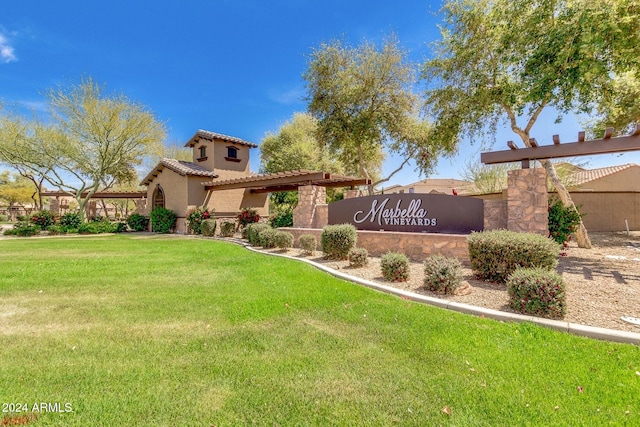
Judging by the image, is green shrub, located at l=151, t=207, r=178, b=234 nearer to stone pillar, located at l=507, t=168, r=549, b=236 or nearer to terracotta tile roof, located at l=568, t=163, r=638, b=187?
stone pillar, located at l=507, t=168, r=549, b=236

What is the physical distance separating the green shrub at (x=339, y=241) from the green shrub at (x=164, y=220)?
15058 millimetres

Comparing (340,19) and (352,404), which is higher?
(340,19)

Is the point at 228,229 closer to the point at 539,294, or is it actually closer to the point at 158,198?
the point at 158,198

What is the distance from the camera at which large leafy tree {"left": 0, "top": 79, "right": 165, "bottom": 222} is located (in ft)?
69.1

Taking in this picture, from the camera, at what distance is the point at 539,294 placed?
423 cm

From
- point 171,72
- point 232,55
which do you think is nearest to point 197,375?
point 232,55

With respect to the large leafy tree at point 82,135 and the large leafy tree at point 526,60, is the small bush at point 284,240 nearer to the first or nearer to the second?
the large leafy tree at point 526,60

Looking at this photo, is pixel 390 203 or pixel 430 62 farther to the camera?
pixel 430 62

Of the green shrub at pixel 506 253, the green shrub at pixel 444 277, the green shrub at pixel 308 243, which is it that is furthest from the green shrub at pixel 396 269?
the green shrub at pixel 308 243

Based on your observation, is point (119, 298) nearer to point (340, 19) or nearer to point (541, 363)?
point (541, 363)

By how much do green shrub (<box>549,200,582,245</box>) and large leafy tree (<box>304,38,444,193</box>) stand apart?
880 cm

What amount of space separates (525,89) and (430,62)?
16.1 feet

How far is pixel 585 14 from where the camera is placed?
27.0 feet

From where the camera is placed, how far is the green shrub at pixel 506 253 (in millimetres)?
5676
